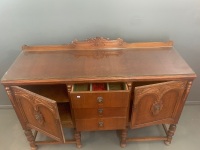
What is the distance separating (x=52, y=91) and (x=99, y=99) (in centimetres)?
38

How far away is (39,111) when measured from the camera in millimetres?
1088

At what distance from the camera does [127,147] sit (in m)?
1.45

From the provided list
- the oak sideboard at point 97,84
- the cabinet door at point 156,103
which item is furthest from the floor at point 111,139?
the cabinet door at point 156,103

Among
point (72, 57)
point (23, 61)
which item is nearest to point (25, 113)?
point (23, 61)

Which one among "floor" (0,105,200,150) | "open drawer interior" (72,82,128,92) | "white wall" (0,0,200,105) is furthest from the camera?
"floor" (0,105,200,150)

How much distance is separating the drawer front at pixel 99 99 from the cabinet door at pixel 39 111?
13 cm

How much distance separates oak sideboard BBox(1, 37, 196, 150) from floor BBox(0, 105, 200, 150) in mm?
176

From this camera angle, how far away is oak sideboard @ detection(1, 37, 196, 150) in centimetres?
104

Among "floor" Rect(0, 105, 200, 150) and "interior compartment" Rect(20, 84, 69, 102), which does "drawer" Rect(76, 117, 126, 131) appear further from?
"floor" Rect(0, 105, 200, 150)

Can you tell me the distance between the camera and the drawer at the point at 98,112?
1136 mm

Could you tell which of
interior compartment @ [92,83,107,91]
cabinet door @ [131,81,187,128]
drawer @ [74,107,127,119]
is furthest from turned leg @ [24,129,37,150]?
cabinet door @ [131,81,187,128]

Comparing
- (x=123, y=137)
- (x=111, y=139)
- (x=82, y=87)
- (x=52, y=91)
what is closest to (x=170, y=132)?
(x=123, y=137)

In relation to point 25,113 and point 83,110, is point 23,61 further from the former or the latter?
point 83,110

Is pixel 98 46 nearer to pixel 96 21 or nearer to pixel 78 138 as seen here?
pixel 96 21
